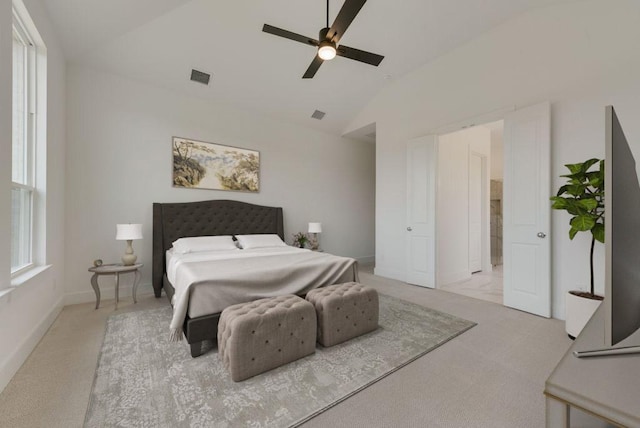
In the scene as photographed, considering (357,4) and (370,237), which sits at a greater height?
(357,4)

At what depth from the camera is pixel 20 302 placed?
2.10m

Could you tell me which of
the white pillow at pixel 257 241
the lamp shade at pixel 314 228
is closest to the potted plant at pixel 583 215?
the lamp shade at pixel 314 228

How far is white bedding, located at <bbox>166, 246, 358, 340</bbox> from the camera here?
7.22ft

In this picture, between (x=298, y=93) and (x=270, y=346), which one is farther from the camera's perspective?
(x=298, y=93)

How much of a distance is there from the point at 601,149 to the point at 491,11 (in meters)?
2.17

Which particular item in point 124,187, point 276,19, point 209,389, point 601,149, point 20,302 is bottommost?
point 209,389

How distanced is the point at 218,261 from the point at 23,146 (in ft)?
6.99

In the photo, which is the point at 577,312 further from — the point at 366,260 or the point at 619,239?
the point at 366,260

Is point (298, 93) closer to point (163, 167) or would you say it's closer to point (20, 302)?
point (163, 167)

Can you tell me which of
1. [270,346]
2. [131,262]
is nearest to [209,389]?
[270,346]

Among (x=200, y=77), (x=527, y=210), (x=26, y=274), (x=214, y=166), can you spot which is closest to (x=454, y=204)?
(x=527, y=210)

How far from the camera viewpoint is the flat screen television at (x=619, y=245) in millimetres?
698

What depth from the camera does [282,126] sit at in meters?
5.40

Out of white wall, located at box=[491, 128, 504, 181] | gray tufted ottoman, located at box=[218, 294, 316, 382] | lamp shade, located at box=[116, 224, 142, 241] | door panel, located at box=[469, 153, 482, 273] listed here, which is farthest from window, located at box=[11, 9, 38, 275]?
white wall, located at box=[491, 128, 504, 181]
